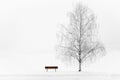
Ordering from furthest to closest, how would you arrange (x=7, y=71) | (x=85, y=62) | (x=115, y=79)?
(x=7, y=71)
(x=85, y=62)
(x=115, y=79)

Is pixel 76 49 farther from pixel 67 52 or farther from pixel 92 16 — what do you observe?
pixel 92 16

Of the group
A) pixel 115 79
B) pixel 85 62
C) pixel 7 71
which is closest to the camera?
pixel 115 79

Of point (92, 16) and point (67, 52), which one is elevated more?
point (92, 16)

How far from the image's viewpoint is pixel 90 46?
3025cm

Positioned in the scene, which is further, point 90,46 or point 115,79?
point 90,46

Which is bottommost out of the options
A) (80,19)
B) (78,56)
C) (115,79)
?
(115,79)

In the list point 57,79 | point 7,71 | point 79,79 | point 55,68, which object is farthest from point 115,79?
point 7,71

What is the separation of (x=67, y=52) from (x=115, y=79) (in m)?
7.68

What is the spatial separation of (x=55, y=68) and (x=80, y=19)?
600 centimetres

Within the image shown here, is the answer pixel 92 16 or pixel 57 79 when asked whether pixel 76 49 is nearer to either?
pixel 92 16

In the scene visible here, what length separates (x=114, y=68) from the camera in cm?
3173

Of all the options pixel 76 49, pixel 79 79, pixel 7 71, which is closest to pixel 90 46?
pixel 76 49

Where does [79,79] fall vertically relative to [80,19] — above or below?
below

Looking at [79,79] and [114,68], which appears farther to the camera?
[114,68]
